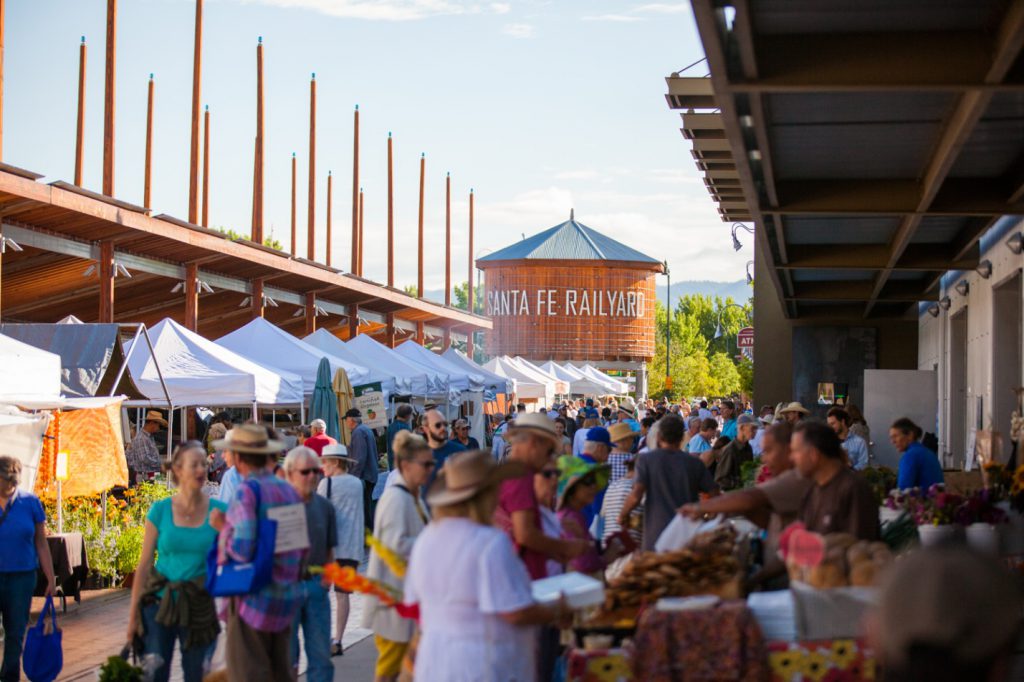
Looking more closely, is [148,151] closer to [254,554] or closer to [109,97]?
[109,97]

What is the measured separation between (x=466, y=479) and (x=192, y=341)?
16.1m

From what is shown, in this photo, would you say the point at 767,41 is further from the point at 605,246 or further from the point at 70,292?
the point at 605,246

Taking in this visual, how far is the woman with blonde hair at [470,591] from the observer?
4.96 m

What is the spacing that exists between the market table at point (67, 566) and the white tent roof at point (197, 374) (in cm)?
632

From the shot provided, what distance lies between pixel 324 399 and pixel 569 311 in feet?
260

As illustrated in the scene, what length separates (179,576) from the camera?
7551mm

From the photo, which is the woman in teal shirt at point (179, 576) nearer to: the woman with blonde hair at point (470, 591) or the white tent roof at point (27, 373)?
the woman with blonde hair at point (470, 591)

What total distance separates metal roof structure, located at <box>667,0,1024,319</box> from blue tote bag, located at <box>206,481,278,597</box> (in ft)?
11.1

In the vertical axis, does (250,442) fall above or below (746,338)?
below

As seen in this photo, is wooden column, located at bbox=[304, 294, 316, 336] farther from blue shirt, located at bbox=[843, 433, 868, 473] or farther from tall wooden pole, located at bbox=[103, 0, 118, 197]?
blue shirt, located at bbox=[843, 433, 868, 473]

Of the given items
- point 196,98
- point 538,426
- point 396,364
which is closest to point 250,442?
point 538,426

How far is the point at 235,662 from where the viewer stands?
22.7ft

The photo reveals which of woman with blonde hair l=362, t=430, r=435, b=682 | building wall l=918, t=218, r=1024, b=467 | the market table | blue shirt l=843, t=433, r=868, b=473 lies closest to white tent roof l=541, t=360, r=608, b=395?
building wall l=918, t=218, r=1024, b=467

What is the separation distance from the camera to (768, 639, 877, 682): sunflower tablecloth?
5363 mm
